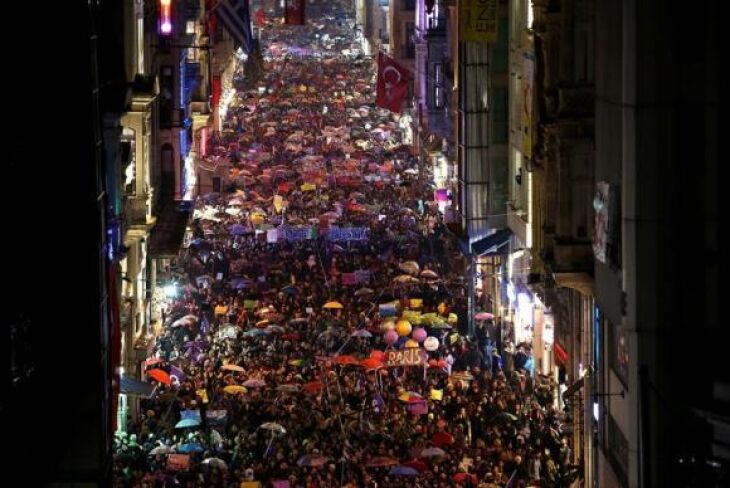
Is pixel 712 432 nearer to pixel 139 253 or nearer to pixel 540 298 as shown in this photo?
pixel 540 298

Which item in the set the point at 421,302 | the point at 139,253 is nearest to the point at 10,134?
the point at 139,253

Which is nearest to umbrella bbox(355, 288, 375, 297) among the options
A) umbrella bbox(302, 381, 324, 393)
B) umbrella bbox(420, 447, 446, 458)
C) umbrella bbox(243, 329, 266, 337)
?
umbrella bbox(243, 329, 266, 337)

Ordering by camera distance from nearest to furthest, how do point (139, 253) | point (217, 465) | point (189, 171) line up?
point (217, 465) < point (139, 253) < point (189, 171)

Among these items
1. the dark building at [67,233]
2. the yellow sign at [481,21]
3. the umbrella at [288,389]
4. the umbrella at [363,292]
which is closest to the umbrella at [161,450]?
the umbrella at [288,389]

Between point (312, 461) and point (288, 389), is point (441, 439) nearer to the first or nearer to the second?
point (312, 461)

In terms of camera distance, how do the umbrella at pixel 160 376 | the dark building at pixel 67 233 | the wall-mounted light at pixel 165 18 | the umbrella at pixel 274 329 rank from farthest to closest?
the wall-mounted light at pixel 165 18 < the umbrella at pixel 274 329 < the umbrella at pixel 160 376 < the dark building at pixel 67 233

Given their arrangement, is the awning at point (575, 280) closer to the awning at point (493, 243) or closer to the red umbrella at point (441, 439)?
the red umbrella at point (441, 439)
